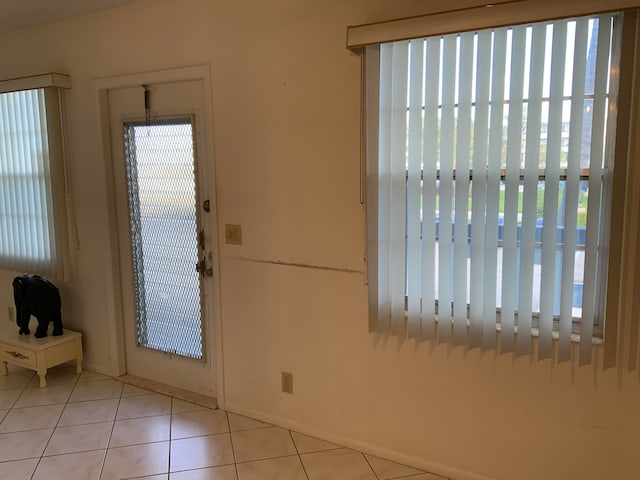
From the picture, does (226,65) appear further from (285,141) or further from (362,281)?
(362,281)

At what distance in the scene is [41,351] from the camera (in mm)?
A: 3236

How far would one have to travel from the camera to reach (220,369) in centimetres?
296

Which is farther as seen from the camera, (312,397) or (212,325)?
(212,325)

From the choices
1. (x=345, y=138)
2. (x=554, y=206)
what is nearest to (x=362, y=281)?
(x=345, y=138)

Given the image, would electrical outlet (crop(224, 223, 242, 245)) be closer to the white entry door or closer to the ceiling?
the white entry door

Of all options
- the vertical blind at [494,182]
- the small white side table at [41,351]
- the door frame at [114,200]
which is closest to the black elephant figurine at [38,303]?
the small white side table at [41,351]

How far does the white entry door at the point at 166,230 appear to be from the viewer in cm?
292

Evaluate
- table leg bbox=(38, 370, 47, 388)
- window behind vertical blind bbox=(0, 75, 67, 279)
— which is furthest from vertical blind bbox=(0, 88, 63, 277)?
table leg bbox=(38, 370, 47, 388)

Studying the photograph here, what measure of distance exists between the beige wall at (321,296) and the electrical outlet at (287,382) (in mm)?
36

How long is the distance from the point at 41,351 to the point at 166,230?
1215 mm

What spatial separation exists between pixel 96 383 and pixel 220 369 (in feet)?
3.47

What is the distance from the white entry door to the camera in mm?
2922

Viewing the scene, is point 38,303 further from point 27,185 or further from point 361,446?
point 361,446

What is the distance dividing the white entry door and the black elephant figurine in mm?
484
